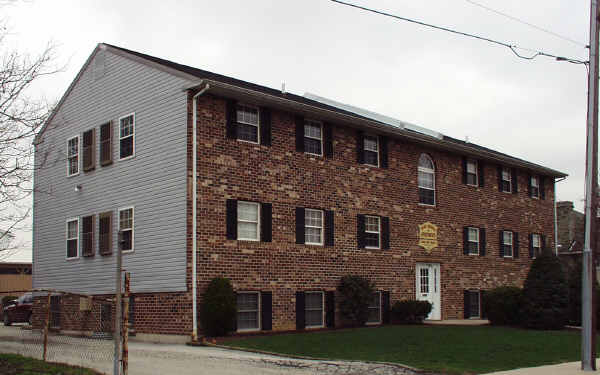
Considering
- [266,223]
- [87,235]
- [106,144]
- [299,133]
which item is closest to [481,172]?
[299,133]

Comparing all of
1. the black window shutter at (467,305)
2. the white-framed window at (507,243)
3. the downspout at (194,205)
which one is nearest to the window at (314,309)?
the downspout at (194,205)

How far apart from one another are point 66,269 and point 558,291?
1759 cm

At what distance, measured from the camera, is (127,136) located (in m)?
24.1

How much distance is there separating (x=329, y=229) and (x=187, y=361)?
397 inches

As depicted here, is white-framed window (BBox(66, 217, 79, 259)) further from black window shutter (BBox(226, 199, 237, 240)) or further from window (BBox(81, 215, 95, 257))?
black window shutter (BBox(226, 199, 237, 240))

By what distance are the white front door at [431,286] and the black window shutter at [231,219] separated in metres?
9.51

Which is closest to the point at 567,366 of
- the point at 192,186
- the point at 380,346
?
the point at 380,346

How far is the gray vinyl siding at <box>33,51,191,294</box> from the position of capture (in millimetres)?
21594

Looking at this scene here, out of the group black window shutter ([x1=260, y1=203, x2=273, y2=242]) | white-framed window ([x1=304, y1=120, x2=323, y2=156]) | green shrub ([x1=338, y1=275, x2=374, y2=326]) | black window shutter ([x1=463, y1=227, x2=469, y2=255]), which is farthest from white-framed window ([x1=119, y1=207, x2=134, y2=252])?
black window shutter ([x1=463, y1=227, x2=469, y2=255])

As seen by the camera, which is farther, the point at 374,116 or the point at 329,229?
the point at 374,116

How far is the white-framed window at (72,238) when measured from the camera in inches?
1029

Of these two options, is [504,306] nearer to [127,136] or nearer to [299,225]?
[299,225]

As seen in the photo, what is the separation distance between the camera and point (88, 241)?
25.4 metres

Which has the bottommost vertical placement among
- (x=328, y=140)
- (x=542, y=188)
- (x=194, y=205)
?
(x=194, y=205)
